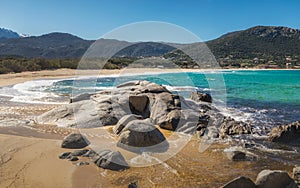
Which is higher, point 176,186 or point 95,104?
point 95,104

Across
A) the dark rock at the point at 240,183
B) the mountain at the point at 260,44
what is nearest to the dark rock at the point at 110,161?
the dark rock at the point at 240,183

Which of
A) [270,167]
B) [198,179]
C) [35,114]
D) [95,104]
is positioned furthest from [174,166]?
[35,114]

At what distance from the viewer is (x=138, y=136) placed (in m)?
9.20

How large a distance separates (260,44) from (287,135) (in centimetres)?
14833

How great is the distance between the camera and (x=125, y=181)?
264 inches

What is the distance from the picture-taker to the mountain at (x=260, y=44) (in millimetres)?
131837

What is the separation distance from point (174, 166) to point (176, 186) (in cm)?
123

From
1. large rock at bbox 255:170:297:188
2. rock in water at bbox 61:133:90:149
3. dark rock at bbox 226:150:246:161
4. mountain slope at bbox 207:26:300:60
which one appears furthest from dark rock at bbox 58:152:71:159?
mountain slope at bbox 207:26:300:60

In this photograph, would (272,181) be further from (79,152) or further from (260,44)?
(260,44)

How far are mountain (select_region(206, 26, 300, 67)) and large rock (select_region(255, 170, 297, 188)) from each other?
124 meters

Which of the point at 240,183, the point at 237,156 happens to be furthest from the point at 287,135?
the point at 240,183

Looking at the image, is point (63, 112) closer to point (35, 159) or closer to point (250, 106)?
point (35, 159)

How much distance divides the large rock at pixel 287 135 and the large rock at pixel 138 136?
4594 mm

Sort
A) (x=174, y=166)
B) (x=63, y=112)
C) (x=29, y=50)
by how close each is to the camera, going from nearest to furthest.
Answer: (x=174, y=166) < (x=63, y=112) < (x=29, y=50)
